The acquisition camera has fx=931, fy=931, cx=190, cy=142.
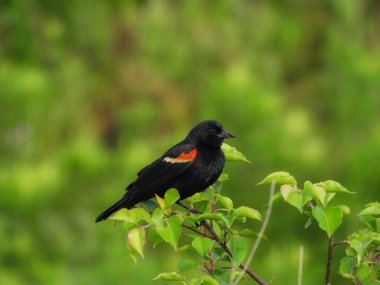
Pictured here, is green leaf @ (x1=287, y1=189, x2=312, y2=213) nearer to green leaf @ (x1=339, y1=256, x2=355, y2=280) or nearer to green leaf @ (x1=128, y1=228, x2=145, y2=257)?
green leaf @ (x1=339, y1=256, x2=355, y2=280)

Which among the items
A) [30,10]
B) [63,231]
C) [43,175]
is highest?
[30,10]

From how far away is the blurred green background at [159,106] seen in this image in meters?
11.2

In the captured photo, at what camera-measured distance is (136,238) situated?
7.04 feet

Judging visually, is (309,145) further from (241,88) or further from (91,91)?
(91,91)

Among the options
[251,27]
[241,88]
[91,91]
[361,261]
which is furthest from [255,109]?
[361,261]

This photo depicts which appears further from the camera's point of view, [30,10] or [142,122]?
[142,122]

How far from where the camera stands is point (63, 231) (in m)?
11.3

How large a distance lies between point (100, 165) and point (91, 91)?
145 cm

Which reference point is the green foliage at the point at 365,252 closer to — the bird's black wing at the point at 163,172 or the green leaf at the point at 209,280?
the green leaf at the point at 209,280

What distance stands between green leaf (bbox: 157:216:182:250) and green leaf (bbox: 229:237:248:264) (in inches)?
5.8

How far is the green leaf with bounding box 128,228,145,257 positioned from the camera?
2.13 metres

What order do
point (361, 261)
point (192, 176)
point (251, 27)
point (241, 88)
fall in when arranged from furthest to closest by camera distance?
point (251, 27) < point (241, 88) < point (192, 176) < point (361, 261)

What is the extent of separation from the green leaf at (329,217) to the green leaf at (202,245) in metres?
0.25

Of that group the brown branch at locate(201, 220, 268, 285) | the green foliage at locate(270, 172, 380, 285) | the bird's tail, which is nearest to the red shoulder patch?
the bird's tail
